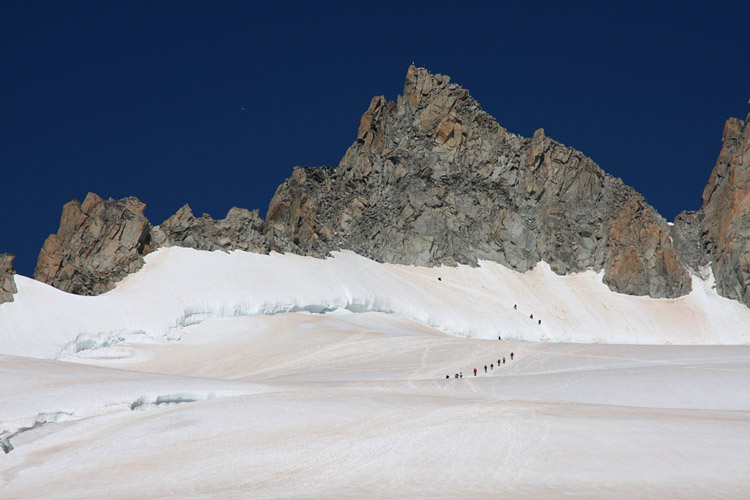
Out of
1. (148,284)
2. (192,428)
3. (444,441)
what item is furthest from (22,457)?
(148,284)

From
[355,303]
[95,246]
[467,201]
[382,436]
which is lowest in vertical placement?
[382,436]

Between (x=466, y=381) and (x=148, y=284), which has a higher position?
(x=148, y=284)

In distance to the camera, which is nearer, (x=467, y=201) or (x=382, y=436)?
(x=382, y=436)

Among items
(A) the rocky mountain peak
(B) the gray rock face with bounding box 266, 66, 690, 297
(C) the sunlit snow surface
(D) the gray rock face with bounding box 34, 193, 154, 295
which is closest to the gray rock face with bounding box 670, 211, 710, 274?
(A) the rocky mountain peak

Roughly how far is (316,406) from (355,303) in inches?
1798

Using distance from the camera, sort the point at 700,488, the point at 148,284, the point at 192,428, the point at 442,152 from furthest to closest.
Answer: the point at 442,152 → the point at 148,284 → the point at 192,428 → the point at 700,488

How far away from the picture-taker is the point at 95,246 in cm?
7169

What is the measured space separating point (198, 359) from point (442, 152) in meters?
62.1

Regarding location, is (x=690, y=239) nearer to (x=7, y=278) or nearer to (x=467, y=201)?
(x=467, y=201)

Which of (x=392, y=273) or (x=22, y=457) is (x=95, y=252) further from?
(x=22, y=457)

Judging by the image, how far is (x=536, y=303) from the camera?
92.4 metres

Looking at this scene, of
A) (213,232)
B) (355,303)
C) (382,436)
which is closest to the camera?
(382,436)

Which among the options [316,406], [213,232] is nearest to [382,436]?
[316,406]

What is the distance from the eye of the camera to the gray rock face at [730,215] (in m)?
99.7
